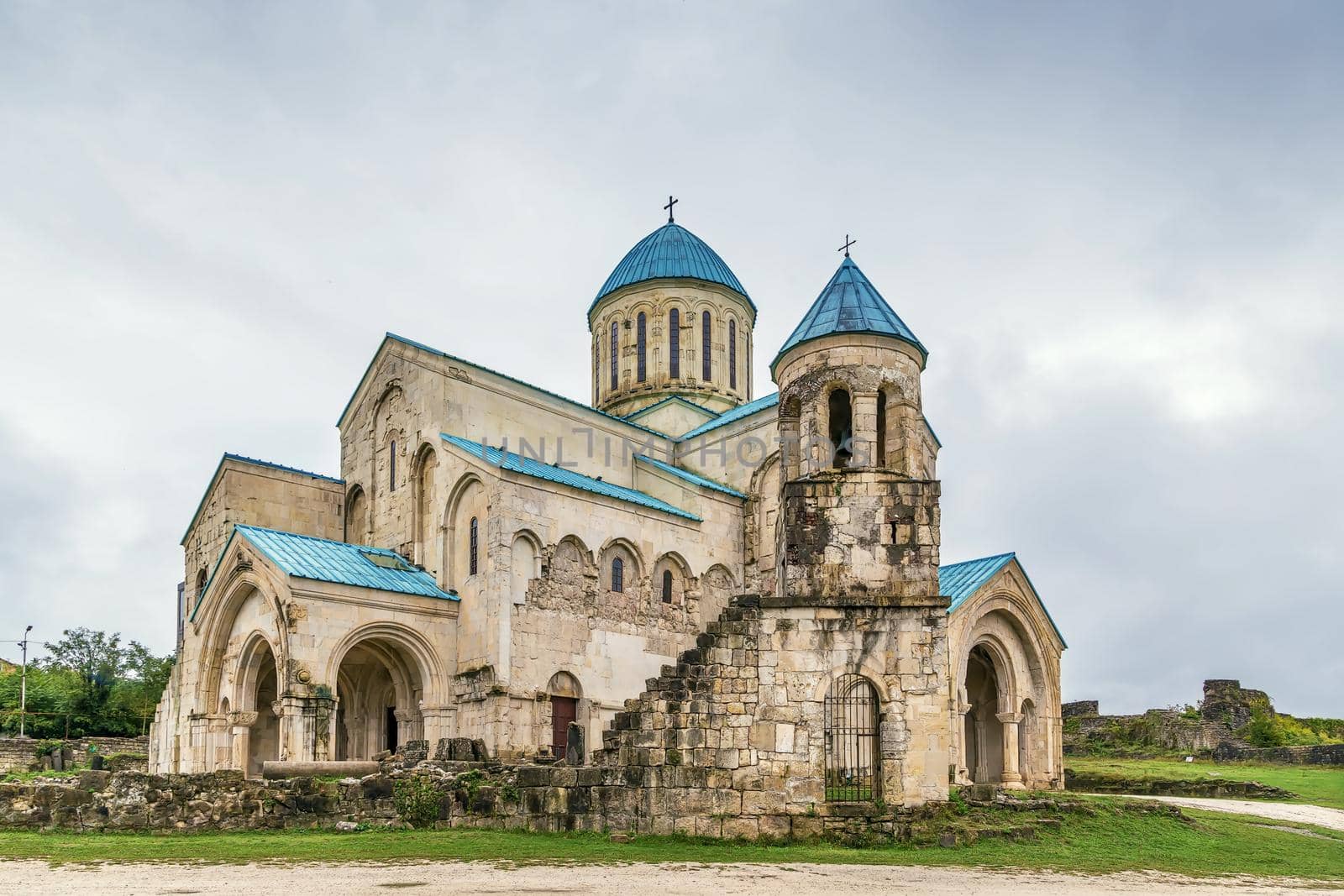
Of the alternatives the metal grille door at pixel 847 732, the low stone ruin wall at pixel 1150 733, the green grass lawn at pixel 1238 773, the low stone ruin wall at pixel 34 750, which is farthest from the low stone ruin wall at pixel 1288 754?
the low stone ruin wall at pixel 34 750

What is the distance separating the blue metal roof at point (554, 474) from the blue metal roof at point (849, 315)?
8.54m

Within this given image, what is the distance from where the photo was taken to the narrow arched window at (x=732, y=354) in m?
35.1

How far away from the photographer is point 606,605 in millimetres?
25766

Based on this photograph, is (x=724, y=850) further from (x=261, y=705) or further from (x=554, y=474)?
(x=261, y=705)

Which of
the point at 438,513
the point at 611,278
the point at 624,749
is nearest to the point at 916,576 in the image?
the point at 624,749

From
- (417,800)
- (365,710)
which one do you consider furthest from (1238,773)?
(417,800)

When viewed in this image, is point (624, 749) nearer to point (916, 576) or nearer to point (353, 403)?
point (916, 576)

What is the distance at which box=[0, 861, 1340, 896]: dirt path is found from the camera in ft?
33.4

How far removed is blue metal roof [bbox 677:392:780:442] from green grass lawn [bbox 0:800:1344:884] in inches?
618

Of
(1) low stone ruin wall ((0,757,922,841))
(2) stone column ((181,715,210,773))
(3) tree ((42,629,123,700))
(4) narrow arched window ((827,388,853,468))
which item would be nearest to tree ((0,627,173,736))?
(3) tree ((42,629,123,700))

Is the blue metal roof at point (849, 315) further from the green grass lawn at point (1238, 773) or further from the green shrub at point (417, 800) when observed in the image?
the green grass lawn at point (1238, 773)

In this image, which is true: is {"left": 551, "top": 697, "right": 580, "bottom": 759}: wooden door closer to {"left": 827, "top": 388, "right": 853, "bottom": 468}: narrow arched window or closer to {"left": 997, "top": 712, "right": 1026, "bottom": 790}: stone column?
{"left": 997, "top": 712, "right": 1026, "bottom": 790}: stone column

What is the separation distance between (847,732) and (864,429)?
13.7ft

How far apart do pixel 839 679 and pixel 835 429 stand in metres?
4.20
